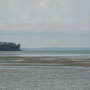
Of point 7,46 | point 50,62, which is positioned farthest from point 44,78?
point 7,46

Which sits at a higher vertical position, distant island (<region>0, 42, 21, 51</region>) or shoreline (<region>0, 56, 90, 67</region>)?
distant island (<region>0, 42, 21, 51</region>)

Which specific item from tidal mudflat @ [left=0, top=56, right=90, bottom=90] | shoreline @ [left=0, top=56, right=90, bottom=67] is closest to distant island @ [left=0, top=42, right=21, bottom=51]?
shoreline @ [left=0, top=56, right=90, bottom=67]

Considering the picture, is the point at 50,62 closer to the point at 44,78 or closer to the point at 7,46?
the point at 44,78

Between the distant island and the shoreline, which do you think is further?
the distant island

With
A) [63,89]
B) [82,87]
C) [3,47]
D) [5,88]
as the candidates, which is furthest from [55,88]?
[3,47]

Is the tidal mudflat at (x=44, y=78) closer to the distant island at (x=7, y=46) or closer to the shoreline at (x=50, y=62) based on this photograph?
the shoreline at (x=50, y=62)

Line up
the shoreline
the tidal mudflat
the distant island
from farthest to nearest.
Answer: the distant island, the shoreline, the tidal mudflat

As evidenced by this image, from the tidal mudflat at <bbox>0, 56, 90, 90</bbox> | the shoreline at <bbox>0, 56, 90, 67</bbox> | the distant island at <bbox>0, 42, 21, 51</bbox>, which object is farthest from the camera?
the distant island at <bbox>0, 42, 21, 51</bbox>

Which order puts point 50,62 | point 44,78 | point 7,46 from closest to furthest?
point 44,78
point 50,62
point 7,46

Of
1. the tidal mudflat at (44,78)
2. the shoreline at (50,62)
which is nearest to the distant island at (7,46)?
the shoreline at (50,62)

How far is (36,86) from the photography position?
2250cm

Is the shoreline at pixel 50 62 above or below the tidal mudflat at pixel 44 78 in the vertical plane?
above

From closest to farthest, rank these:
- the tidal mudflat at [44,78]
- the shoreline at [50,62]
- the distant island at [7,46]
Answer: the tidal mudflat at [44,78] < the shoreline at [50,62] < the distant island at [7,46]

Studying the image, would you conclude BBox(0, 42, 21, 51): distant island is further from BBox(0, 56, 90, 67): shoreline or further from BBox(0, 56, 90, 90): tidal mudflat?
BBox(0, 56, 90, 90): tidal mudflat
